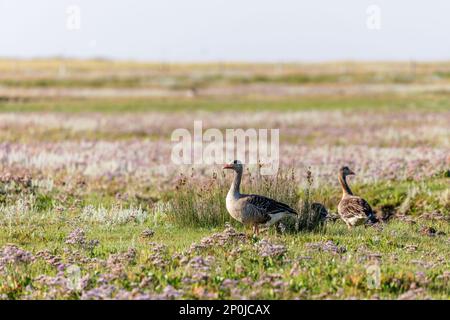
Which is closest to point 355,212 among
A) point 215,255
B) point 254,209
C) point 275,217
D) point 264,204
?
point 275,217

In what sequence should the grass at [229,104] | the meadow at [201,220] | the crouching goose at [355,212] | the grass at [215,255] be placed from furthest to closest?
the grass at [229,104] → the crouching goose at [355,212] → the meadow at [201,220] → the grass at [215,255]

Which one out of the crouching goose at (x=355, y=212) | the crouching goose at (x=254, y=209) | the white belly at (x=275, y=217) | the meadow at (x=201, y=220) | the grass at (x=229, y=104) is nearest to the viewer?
the meadow at (x=201, y=220)

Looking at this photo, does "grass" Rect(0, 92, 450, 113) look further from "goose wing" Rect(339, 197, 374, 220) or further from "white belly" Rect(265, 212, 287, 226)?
"white belly" Rect(265, 212, 287, 226)

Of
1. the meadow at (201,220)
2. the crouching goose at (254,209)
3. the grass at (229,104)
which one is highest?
the crouching goose at (254,209)

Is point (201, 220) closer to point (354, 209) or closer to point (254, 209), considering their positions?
point (254, 209)

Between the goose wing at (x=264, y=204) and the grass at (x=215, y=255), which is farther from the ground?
the goose wing at (x=264, y=204)

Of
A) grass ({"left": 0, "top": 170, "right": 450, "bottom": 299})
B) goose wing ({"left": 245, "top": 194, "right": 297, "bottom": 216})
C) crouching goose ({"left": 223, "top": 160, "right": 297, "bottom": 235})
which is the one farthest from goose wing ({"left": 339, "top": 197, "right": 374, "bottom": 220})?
goose wing ({"left": 245, "top": 194, "right": 297, "bottom": 216})

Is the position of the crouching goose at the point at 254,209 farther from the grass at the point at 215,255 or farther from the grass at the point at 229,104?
the grass at the point at 229,104

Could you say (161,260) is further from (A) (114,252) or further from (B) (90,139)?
(B) (90,139)

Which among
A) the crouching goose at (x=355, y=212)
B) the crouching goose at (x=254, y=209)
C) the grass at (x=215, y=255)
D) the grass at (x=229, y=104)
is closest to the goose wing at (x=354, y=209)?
the crouching goose at (x=355, y=212)

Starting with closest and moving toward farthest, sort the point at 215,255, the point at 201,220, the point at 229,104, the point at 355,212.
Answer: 1. the point at 215,255
2. the point at 355,212
3. the point at 201,220
4. the point at 229,104

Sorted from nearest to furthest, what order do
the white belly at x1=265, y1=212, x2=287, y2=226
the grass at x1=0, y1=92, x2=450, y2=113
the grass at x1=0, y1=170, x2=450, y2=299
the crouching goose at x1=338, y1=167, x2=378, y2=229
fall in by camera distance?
the grass at x1=0, y1=170, x2=450, y2=299
the white belly at x1=265, y1=212, x2=287, y2=226
the crouching goose at x1=338, y1=167, x2=378, y2=229
the grass at x1=0, y1=92, x2=450, y2=113
